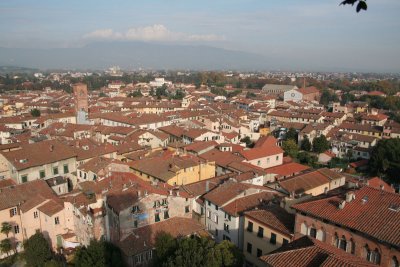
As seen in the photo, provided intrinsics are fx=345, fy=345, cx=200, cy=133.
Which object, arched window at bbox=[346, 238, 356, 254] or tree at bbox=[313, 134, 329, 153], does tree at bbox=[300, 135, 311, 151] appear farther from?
arched window at bbox=[346, 238, 356, 254]

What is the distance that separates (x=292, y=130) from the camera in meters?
55.2

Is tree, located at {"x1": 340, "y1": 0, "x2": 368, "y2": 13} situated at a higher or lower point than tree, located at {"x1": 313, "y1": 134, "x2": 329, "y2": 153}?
higher

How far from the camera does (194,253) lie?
16719mm

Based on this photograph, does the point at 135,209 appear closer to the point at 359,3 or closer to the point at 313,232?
the point at 313,232

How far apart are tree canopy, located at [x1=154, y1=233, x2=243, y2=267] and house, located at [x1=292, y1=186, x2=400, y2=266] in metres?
3.77

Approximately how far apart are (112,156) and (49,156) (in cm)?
701

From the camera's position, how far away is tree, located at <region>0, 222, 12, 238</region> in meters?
24.4

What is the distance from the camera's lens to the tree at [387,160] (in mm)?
40750

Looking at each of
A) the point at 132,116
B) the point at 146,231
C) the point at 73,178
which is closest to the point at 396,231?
the point at 146,231

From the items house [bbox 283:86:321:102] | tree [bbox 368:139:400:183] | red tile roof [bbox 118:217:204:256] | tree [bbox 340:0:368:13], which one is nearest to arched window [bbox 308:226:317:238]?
red tile roof [bbox 118:217:204:256]

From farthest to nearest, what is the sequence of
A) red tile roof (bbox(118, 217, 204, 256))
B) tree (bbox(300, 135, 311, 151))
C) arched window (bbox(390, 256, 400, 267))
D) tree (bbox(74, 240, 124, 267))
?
tree (bbox(300, 135, 311, 151))
red tile roof (bbox(118, 217, 204, 256))
tree (bbox(74, 240, 124, 267))
arched window (bbox(390, 256, 400, 267))

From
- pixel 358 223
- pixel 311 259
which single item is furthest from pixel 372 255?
pixel 311 259

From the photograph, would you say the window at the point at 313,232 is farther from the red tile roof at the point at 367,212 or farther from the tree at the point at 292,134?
the tree at the point at 292,134

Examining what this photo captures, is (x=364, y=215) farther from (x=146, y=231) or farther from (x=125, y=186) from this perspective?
(x=125, y=186)
